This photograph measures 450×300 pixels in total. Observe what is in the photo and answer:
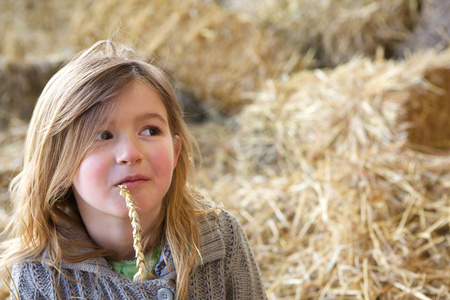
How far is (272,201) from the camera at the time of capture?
84.8 inches

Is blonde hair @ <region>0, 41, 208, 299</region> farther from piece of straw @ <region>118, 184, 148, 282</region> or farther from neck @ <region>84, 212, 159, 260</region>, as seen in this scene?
piece of straw @ <region>118, 184, 148, 282</region>

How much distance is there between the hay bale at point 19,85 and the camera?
122 inches

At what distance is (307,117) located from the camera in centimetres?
248

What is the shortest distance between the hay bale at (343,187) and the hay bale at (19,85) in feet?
4.02

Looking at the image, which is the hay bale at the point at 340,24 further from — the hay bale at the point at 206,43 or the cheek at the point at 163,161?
the cheek at the point at 163,161

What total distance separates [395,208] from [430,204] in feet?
0.43

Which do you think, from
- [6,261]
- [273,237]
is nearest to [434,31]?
[273,237]

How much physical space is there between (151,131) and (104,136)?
4.0 inches

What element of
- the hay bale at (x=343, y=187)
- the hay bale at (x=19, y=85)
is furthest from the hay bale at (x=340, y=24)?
the hay bale at (x=19, y=85)

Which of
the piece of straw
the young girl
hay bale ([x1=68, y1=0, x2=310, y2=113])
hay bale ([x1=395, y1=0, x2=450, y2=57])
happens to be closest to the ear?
the young girl

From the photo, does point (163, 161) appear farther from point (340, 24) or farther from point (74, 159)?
point (340, 24)

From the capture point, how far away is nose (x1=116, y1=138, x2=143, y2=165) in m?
1.04

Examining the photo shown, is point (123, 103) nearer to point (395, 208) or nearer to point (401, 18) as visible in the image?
point (395, 208)

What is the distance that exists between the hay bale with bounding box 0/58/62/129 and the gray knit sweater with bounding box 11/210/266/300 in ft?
7.00
